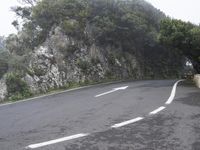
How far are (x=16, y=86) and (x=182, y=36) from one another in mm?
15044

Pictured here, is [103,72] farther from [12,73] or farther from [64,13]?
[12,73]

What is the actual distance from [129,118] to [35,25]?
26679 mm

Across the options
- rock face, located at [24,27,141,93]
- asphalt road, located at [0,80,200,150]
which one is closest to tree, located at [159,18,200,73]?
rock face, located at [24,27,141,93]

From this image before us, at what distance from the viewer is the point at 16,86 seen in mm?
23484

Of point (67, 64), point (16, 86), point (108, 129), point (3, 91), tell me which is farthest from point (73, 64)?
point (108, 129)

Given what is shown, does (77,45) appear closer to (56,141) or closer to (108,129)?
(108,129)

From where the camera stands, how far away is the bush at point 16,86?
23.2 m

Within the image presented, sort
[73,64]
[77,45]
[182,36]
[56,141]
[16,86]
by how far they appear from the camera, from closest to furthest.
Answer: [56,141] → [16,86] → [182,36] → [73,64] → [77,45]

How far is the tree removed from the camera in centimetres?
2695

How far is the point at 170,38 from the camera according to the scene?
28141 millimetres

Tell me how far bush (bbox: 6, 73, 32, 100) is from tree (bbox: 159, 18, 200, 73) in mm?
13704

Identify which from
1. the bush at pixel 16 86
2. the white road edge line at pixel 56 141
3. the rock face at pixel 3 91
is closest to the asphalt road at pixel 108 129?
the white road edge line at pixel 56 141

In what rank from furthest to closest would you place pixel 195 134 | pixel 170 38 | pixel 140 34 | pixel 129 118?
pixel 140 34
pixel 170 38
pixel 129 118
pixel 195 134

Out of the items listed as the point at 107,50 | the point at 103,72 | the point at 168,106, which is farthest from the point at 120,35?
the point at 168,106
